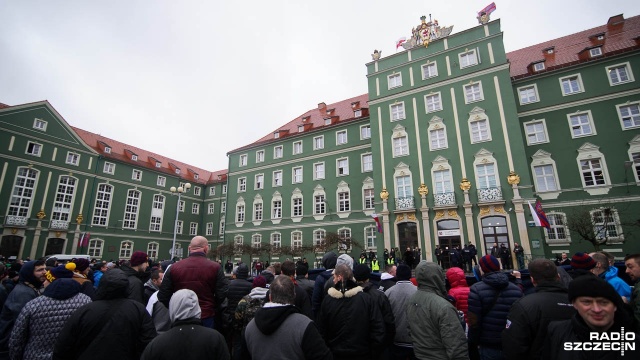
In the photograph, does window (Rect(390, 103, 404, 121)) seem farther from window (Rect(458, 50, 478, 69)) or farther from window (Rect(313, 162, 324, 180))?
window (Rect(313, 162, 324, 180))

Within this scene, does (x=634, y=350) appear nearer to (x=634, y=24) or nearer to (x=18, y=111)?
(x=634, y=24)

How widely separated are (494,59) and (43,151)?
1793 inches

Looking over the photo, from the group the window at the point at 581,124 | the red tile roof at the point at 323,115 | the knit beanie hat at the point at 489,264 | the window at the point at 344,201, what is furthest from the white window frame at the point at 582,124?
the knit beanie hat at the point at 489,264

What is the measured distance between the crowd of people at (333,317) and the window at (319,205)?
26919mm

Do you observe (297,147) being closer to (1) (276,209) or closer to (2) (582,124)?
(1) (276,209)

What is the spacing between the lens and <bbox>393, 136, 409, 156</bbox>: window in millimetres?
26984

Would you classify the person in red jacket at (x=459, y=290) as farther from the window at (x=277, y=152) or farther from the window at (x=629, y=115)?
the window at (x=277, y=152)

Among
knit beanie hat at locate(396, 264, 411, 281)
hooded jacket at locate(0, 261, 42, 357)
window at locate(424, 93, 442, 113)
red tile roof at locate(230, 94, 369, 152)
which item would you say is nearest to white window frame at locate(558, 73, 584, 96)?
window at locate(424, 93, 442, 113)

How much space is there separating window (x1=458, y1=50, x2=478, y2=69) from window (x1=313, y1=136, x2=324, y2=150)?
15.5 m

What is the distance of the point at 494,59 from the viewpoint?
81.5 ft

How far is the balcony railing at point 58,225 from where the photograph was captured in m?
32.5

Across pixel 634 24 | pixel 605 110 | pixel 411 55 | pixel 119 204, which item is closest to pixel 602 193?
pixel 605 110

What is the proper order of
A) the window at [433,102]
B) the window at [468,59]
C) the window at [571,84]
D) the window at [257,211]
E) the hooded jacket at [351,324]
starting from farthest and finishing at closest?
the window at [257,211]
the window at [433,102]
the window at [468,59]
the window at [571,84]
the hooded jacket at [351,324]

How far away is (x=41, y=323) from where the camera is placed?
365 centimetres
